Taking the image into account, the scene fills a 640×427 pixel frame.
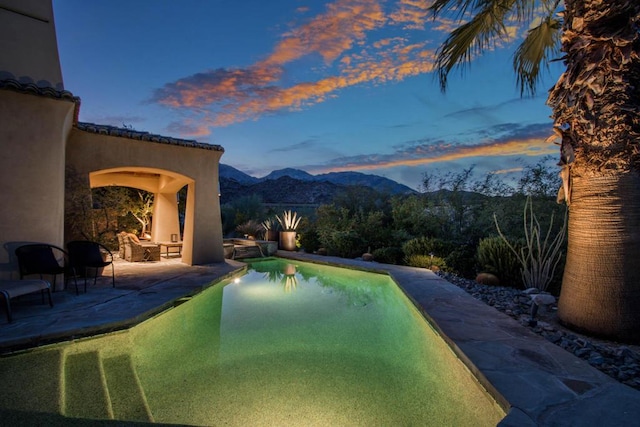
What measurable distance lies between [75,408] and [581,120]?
6154 mm

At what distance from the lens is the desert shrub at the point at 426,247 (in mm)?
9576

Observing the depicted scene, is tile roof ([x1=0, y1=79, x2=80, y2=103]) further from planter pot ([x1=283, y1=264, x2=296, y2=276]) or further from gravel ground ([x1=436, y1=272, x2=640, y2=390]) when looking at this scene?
gravel ground ([x1=436, y1=272, x2=640, y2=390])

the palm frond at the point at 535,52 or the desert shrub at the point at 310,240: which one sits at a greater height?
the palm frond at the point at 535,52

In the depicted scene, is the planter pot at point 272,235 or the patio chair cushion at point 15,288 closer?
the patio chair cushion at point 15,288

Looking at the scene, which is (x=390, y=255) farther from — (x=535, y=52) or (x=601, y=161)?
(x=601, y=161)

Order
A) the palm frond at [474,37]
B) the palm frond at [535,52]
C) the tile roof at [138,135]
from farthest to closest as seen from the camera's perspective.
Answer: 1. the tile roof at [138,135]
2. the palm frond at [535,52]
3. the palm frond at [474,37]

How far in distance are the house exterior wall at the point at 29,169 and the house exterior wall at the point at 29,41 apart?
0.99 metres

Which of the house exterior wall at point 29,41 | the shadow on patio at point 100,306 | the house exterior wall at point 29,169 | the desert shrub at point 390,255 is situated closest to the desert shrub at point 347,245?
the desert shrub at point 390,255

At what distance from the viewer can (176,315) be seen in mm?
5402

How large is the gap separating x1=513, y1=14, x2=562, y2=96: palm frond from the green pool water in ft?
19.5

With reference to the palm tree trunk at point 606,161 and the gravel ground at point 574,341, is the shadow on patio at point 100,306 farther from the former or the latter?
the palm tree trunk at point 606,161

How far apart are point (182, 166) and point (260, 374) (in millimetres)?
7397

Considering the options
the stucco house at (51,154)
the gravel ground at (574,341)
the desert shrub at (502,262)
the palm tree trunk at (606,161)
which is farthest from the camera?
the desert shrub at (502,262)

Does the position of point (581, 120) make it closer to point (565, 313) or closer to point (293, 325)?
point (565, 313)
